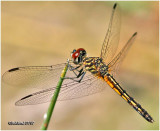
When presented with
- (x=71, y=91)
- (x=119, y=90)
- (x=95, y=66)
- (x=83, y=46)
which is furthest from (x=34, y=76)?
(x=83, y=46)

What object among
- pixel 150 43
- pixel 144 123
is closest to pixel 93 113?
pixel 144 123

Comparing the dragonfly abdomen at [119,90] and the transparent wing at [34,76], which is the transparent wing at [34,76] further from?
the dragonfly abdomen at [119,90]

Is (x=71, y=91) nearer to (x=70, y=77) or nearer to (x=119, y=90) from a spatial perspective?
(x=70, y=77)

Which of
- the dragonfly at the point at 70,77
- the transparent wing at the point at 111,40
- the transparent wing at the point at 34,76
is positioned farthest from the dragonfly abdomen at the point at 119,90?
the transparent wing at the point at 34,76

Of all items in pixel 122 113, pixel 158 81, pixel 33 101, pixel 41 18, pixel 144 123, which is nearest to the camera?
pixel 33 101

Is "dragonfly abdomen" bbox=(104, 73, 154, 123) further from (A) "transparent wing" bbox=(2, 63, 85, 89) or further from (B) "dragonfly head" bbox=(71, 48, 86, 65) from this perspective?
(A) "transparent wing" bbox=(2, 63, 85, 89)

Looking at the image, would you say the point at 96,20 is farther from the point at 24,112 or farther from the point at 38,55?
the point at 24,112

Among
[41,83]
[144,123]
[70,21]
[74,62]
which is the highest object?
[70,21]
